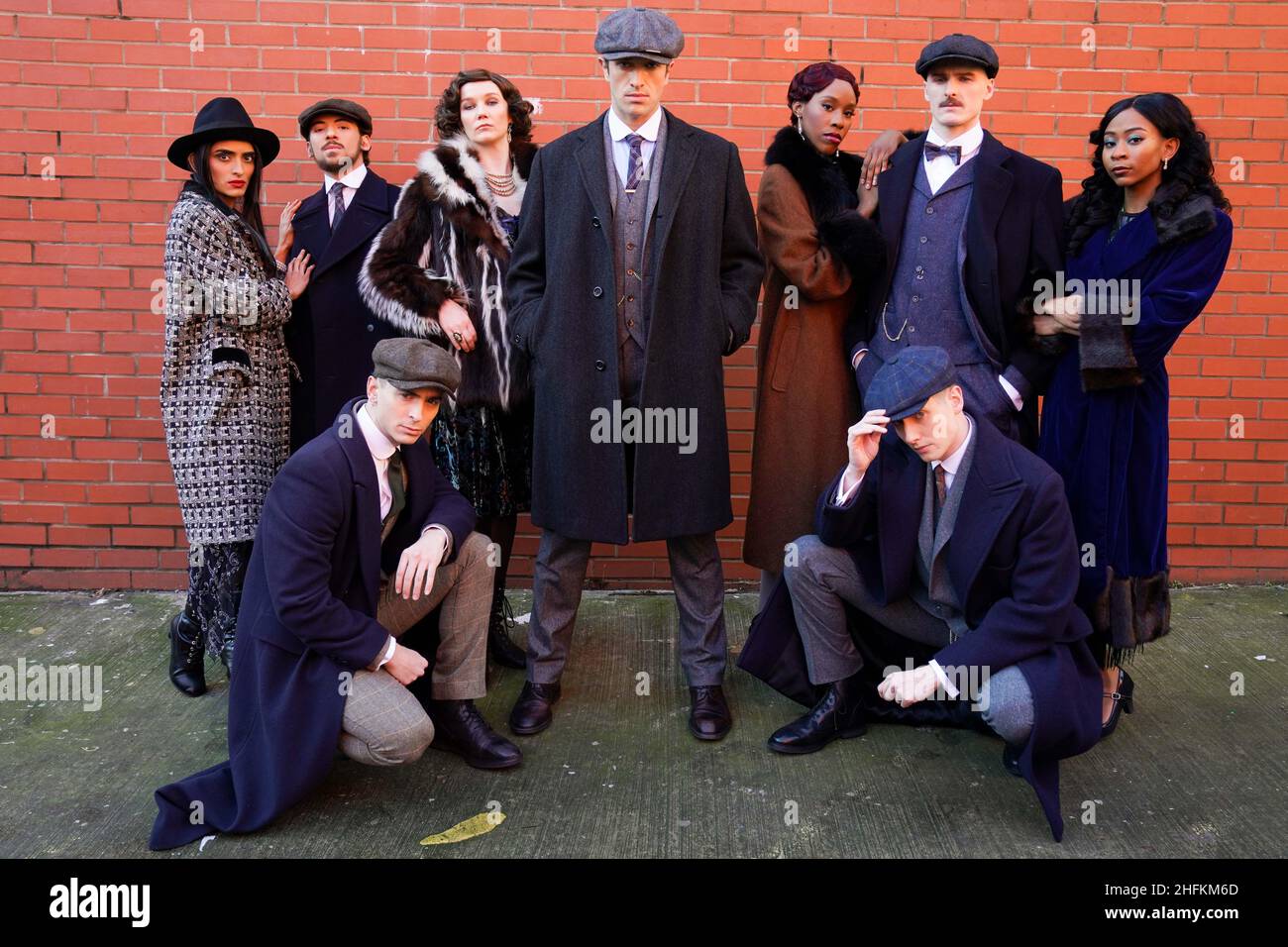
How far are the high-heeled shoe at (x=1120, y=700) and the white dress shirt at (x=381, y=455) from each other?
2.33 metres

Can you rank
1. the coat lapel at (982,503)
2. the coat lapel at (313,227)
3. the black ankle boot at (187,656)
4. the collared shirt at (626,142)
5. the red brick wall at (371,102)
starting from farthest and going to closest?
the red brick wall at (371,102) < the coat lapel at (313,227) < the black ankle boot at (187,656) < the collared shirt at (626,142) < the coat lapel at (982,503)

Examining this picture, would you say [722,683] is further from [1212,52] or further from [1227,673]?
[1212,52]

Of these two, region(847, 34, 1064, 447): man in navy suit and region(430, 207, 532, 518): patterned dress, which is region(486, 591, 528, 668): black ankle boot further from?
region(847, 34, 1064, 447): man in navy suit

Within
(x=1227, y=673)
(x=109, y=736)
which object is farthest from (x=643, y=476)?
(x=1227, y=673)

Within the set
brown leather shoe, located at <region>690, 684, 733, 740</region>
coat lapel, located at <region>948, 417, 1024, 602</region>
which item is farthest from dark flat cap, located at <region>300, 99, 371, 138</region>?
coat lapel, located at <region>948, 417, 1024, 602</region>

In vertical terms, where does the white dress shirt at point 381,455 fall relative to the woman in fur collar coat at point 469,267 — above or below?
below

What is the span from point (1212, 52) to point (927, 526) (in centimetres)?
299

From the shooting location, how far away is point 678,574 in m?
3.97

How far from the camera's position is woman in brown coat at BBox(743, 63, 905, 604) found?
3.83 m

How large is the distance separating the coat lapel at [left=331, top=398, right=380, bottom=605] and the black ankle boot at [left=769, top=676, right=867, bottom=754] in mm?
Result: 1425

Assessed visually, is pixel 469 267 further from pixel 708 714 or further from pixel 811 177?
pixel 708 714

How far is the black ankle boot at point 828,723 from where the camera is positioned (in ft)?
12.2

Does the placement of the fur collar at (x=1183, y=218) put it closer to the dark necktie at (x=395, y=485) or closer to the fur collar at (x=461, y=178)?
the fur collar at (x=461, y=178)

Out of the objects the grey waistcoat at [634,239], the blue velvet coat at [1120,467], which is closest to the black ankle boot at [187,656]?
the grey waistcoat at [634,239]
